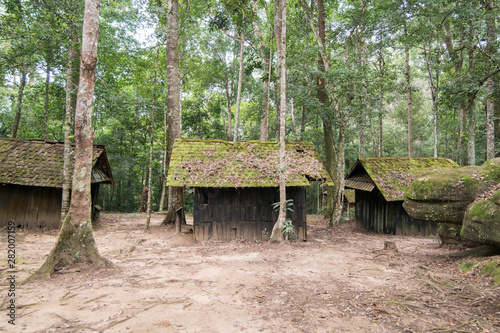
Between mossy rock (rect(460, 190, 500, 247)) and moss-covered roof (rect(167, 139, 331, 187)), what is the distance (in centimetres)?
520

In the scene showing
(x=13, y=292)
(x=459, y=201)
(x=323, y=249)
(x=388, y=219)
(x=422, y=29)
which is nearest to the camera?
(x=13, y=292)

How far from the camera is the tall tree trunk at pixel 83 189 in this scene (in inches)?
254

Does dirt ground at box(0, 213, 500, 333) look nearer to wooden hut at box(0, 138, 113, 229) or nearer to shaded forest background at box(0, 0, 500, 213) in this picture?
wooden hut at box(0, 138, 113, 229)

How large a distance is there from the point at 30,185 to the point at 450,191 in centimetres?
1606

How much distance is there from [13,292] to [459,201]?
10698mm

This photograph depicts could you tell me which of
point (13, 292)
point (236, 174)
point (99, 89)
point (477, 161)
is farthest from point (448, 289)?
point (477, 161)

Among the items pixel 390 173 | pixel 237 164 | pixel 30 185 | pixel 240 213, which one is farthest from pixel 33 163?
pixel 390 173

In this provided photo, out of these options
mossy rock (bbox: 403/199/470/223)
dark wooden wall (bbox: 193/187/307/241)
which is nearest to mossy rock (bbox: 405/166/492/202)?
mossy rock (bbox: 403/199/470/223)

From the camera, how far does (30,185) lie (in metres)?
12.1

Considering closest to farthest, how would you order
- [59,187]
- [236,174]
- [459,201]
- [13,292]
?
1. [13,292]
2. [459,201]
3. [236,174]
4. [59,187]

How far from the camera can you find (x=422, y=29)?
57.0 feet

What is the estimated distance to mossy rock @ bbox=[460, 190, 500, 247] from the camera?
20.2ft

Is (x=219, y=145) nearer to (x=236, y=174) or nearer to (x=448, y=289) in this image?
(x=236, y=174)

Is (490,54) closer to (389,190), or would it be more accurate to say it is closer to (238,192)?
(389,190)
